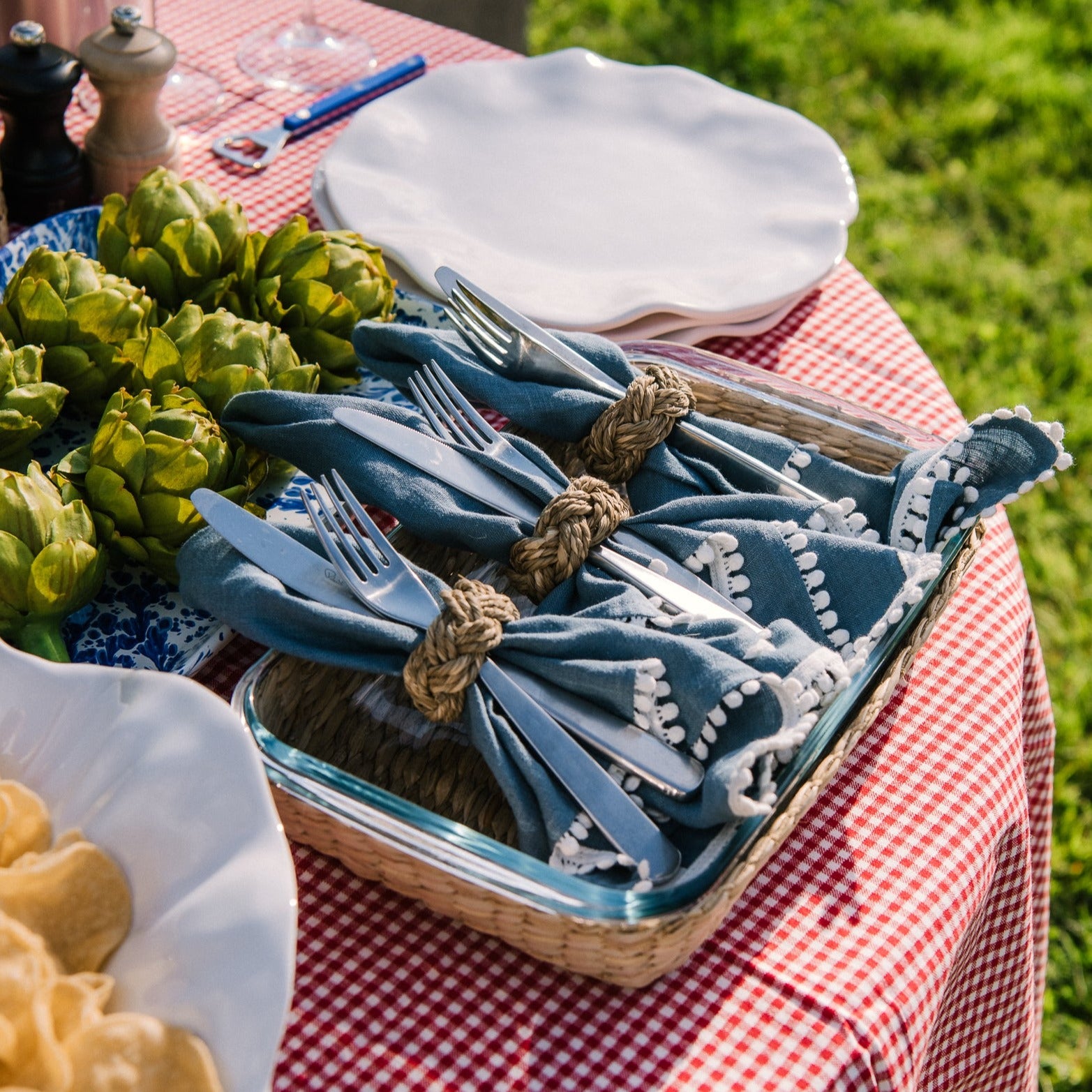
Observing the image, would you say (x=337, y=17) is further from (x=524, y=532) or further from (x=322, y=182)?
(x=524, y=532)

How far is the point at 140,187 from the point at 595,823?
A: 1.97 feet

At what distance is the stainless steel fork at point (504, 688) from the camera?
626 millimetres

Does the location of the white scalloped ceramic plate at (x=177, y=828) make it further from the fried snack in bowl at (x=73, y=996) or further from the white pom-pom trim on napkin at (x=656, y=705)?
the white pom-pom trim on napkin at (x=656, y=705)

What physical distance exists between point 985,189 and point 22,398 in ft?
7.65

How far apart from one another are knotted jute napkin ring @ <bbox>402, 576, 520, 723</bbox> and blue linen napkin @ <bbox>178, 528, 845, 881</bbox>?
1 centimetres

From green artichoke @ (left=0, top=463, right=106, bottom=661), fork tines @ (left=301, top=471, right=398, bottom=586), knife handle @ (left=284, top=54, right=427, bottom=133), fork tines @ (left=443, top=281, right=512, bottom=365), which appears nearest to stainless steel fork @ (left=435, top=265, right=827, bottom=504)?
fork tines @ (left=443, top=281, right=512, bottom=365)

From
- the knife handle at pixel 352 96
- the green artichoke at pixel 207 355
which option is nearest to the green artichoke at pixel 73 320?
the green artichoke at pixel 207 355

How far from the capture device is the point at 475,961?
664mm

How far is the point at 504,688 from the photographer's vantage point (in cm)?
67

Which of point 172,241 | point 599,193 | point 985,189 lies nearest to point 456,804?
point 172,241

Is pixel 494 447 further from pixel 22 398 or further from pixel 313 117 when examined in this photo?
pixel 313 117

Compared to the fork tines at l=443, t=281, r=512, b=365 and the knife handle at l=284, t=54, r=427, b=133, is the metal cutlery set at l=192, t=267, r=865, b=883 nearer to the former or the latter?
the fork tines at l=443, t=281, r=512, b=365

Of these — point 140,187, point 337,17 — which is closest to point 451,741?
point 140,187

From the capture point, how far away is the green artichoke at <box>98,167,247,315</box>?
0.93 metres
